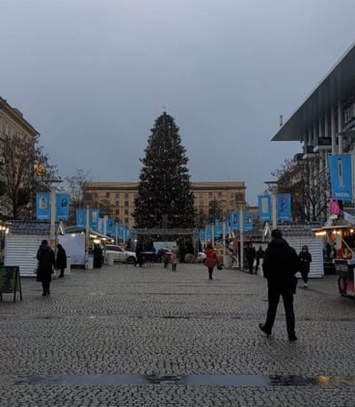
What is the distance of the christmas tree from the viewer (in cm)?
6950

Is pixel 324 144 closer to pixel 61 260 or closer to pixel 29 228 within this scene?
pixel 29 228

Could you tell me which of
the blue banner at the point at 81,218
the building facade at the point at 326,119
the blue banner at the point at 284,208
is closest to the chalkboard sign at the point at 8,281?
the blue banner at the point at 284,208

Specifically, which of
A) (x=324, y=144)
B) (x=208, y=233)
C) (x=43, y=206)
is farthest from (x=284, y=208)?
(x=324, y=144)

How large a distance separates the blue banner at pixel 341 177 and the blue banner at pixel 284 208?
40.3 ft

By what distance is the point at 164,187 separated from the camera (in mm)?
70125

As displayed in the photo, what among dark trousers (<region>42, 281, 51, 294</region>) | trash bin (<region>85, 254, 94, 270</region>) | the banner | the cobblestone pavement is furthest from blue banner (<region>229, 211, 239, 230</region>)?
the cobblestone pavement

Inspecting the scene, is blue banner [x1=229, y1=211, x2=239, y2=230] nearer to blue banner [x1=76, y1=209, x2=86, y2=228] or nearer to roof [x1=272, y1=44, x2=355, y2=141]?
blue banner [x1=76, y1=209, x2=86, y2=228]

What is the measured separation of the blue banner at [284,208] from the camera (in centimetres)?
3328

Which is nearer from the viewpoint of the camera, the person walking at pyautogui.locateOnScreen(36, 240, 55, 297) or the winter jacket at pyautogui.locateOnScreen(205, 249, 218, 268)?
the person walking at pyautogui.locateOnScreen(36, 240, 55, 297)

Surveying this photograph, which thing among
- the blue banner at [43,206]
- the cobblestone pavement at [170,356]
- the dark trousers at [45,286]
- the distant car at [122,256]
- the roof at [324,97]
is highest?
the roof at [324,97]

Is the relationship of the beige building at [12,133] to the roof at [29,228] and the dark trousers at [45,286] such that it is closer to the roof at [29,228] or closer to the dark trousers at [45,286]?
the roof at [29,228]

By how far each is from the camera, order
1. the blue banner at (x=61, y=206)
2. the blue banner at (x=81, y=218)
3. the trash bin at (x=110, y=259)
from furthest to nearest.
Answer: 1. the trash bin at (x=110, y=259)
2. the blue banner at (x=81, y=218)
3. the blue banner at (x=61, y=206)

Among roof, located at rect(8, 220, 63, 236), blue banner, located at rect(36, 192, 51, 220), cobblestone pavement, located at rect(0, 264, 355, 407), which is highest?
blue banner, located at rect(36, 192, 51, 220)

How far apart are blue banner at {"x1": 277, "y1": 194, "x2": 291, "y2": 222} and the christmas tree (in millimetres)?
34799
